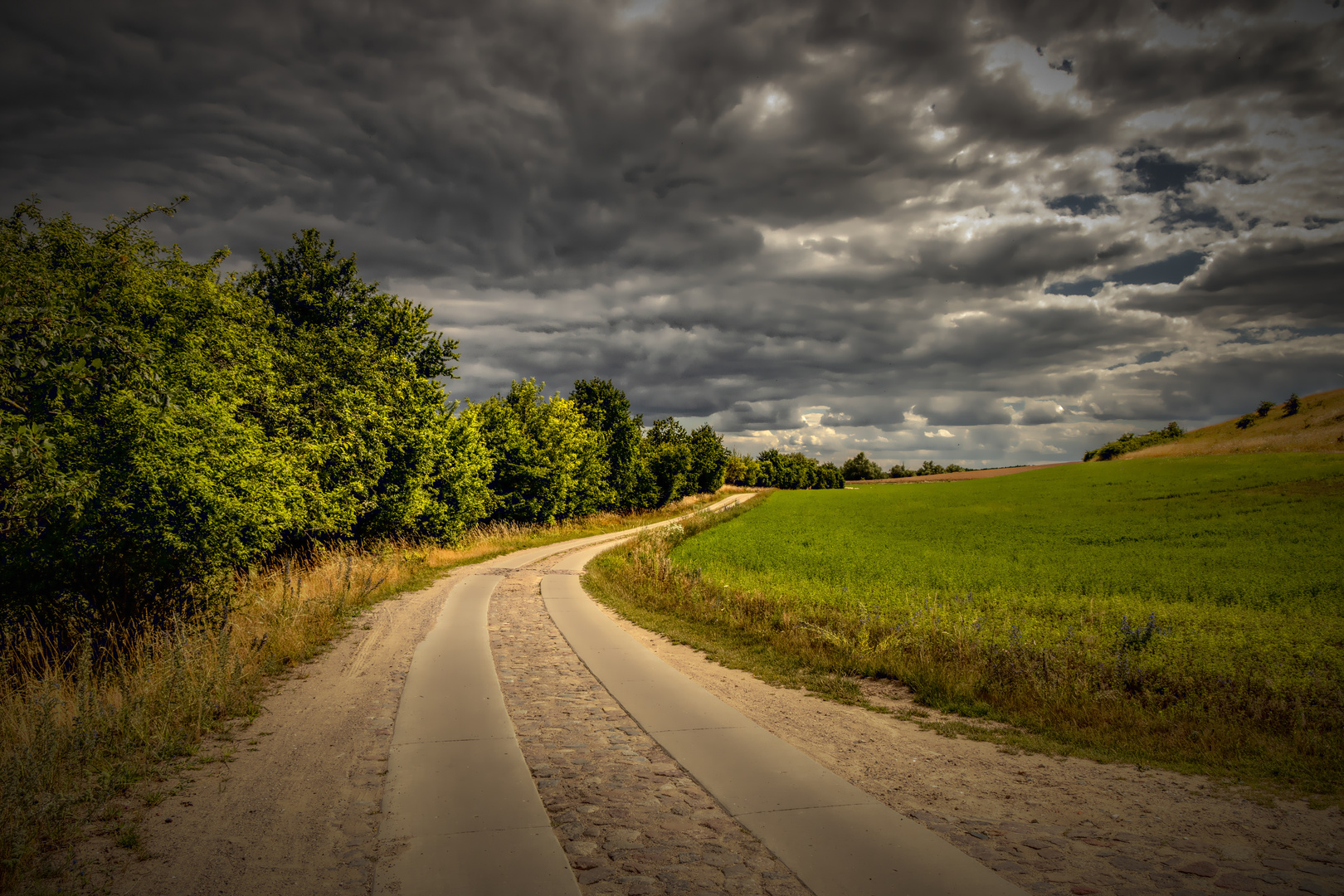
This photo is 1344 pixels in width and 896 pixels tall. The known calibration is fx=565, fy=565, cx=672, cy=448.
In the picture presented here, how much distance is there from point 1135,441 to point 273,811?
12364 cm

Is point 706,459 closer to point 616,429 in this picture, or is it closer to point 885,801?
point 616,429

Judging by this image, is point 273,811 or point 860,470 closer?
point 273,811

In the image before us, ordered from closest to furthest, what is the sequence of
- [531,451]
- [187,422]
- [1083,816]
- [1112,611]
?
[1083,816] < [187,422] < [1112,611] < [531,451]

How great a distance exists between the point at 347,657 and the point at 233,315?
451 inches

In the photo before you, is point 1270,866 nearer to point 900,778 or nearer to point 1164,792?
point 1164,792

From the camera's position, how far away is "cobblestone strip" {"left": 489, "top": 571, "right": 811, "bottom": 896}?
4.28m

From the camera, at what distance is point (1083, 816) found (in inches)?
207

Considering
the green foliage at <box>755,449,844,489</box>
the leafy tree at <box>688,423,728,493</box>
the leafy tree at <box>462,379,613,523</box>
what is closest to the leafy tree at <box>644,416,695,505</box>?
the leafy tree at <box>688,423,728,493</box>

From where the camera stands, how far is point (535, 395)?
130 ft

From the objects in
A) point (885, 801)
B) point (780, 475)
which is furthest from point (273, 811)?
point (780, 475)

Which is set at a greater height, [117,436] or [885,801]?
[117,436]

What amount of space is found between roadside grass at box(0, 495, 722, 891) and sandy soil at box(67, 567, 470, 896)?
0.59 ft

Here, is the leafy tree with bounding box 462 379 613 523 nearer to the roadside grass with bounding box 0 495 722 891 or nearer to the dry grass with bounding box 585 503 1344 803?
the roadside grass with bounding box 0 495 722 891

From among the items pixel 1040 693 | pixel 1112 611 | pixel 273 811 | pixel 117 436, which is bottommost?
pixel 1112 611
